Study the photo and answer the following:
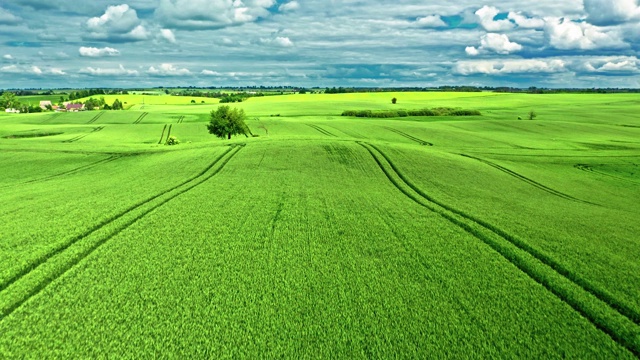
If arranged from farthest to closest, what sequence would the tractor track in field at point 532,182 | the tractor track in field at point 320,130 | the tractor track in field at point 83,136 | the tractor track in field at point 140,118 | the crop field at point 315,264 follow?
1. the tractor track in field at point 140,118
2. the tractor track in field at point 320,130
3. the tractor track in field at point 83,136
4. the tractor track in field at point 532,182
5. the crop field at point 315,264

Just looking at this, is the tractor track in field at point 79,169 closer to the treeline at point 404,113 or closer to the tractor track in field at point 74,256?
the tractor track in field at point 74,256

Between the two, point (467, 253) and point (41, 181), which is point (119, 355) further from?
point (41, 181)

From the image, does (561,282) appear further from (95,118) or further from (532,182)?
(95,118)

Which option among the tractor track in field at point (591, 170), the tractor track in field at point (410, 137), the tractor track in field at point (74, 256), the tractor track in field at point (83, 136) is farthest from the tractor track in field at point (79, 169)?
the tractor track in field at point (591, 170)

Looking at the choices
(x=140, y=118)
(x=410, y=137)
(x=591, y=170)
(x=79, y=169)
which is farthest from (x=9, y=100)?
(x=591, y=170)

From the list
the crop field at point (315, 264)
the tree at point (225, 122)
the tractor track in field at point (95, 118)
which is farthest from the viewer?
the tractor track in field at point (95, 118)

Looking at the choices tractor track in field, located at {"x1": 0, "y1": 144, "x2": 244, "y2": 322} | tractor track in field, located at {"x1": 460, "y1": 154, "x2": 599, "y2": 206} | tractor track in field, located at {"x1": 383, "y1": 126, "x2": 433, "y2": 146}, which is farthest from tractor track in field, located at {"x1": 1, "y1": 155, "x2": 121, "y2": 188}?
tractor track in field, located at {"x1": 383, "y1": 126, "x2": 433, "y2": 146}
